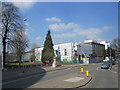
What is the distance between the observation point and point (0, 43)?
2836 cm

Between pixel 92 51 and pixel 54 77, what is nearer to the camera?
pixel 54 77

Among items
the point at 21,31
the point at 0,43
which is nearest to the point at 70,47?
the point at 21,31

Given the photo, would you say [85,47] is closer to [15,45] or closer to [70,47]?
[70,47]

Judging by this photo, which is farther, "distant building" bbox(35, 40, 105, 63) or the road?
"distant building" bbox(35, 40, 105, 63)

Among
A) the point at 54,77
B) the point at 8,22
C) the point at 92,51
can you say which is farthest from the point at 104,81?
the point at 92,51

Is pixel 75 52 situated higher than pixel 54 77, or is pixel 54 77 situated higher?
pixel 75 52

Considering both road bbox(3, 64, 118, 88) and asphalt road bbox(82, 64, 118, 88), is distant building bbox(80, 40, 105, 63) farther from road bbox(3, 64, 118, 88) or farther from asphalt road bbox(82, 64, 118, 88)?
road bbox(3, 64, 118, 88)

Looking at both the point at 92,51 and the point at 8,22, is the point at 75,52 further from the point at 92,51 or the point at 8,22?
the point at 8,22

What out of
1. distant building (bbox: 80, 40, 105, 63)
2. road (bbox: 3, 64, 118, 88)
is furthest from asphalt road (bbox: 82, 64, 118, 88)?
distant building (bbox: 80, 40, 105, 63)

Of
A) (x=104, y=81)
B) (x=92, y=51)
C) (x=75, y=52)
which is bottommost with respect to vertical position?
(x=104, y=81)

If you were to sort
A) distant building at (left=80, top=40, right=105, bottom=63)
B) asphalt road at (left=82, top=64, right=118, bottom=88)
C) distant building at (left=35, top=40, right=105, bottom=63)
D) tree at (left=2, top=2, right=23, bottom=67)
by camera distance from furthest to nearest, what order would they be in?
1. distant building at (left=80, top=40, right=105, bottom=63)
2. distant building at (left=35, top=40, right=105, bottom=63)
3. tree at (left=2, top=2, right=23, bottom=67)
4. asphalt road at (left=82, top=64, right=118, bottom=88)

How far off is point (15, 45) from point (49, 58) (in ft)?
75.1

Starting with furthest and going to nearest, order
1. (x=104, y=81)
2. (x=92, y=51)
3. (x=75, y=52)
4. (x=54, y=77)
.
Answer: (x=92, y=51) → (x=75, y=52) → (x=54, y=77) → (x=104, y=81)

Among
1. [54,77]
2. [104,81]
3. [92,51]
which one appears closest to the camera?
[104,81]
